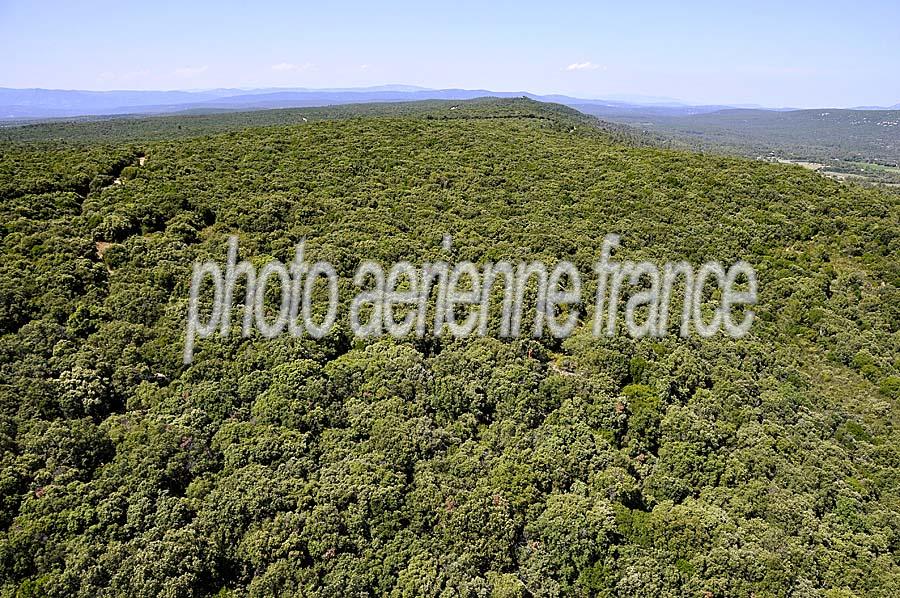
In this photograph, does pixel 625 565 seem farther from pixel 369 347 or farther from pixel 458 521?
pixel 369 347

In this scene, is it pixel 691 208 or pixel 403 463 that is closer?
pixel 403 463

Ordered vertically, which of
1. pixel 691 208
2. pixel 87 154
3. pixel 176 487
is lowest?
pixel 176 487

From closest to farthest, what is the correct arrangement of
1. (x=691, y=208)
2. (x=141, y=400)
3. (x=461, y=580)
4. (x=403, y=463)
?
(x=461, y=580)
(x=403, y=463)
(x=141, y=400)
(x=691, y=208)

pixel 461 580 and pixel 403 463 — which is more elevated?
pixel 403 463

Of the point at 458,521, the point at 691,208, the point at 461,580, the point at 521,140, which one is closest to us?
the point at 461,580

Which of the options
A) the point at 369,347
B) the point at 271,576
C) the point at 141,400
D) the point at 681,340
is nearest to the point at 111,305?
the point at 141,400

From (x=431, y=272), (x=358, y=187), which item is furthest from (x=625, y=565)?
(x=358, y=187)

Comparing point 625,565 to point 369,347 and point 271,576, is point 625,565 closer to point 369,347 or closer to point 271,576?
point 271,576
